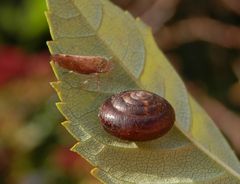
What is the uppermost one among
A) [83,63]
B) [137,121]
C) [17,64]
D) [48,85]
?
[83,63]

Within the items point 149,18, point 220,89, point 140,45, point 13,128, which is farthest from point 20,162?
point 140,45

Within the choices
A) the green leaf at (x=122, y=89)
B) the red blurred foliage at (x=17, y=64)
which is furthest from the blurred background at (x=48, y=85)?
the green leaf at (x=122, y=89)

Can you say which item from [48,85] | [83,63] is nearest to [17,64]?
[48,85]

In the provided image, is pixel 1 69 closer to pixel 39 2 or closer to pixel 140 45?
pixel 39 2

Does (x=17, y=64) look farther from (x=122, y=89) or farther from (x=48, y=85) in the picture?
(x=122, y=89)

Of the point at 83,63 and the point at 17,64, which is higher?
the point at 83,63

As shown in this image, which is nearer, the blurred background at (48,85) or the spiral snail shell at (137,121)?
the spiral snail shell at (137,121)

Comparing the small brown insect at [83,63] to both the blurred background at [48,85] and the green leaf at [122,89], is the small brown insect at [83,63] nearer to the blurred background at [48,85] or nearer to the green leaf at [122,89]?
the green leaf at [122,89]

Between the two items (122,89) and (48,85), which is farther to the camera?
(48,85)
